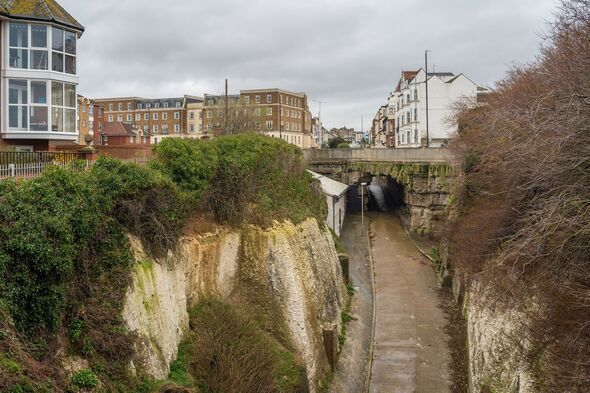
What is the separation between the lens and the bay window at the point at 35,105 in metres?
19.7

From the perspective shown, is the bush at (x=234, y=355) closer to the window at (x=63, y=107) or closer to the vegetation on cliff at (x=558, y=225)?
the vegetation on cliff at (x=558, y=225)

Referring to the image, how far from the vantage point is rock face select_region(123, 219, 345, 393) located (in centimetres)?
1271

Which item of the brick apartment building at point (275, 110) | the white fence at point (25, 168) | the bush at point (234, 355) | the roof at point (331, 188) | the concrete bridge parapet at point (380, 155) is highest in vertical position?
the brick apartment building at point (275, 110)

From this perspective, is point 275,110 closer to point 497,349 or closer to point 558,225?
point 497,349

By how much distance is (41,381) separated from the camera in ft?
25.2

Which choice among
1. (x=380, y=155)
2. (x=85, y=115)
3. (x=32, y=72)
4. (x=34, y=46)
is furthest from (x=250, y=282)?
(x=85, y=115)

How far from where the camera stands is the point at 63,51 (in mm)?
20500

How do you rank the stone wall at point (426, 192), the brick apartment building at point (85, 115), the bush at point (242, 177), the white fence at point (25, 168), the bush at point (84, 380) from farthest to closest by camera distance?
the brick apartment building at point (85, 115), the stone wall at point (426, 192), the bush at point (242, 177), the white fence at point (25, 168), the bush at point (84, 380)

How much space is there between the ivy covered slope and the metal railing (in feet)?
7.19

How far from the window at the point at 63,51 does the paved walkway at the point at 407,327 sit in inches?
649

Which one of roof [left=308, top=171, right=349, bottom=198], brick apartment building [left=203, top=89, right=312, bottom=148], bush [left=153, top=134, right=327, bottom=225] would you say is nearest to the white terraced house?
bush [left=153, top=134, right=327, bottom=225]

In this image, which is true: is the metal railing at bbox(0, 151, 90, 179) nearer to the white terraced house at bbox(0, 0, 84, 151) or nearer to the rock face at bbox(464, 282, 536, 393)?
the white terraced house at bbox(0, 0, 84, 151)

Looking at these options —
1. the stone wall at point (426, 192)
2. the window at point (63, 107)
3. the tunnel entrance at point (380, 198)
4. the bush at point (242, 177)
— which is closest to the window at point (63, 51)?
the window at point (63, 107)

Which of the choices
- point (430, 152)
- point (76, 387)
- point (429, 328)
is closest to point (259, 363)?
point (76, 387)
